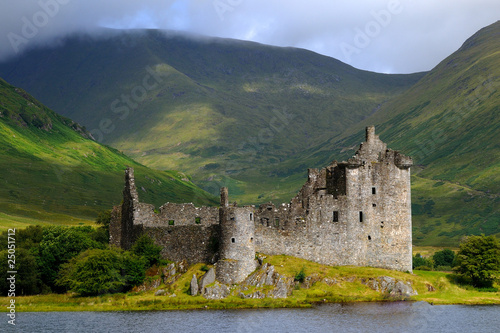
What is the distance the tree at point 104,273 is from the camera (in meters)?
70.9

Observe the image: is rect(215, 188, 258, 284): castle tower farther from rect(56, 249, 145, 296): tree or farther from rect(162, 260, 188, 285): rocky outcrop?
rect(56, 249, 145, 296): tree

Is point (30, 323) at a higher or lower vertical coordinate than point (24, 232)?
lower

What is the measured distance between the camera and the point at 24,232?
91.7m

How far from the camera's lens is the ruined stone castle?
71.6 m

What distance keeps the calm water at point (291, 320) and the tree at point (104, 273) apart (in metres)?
4.02

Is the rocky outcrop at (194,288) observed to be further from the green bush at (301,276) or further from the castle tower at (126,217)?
the castle tower at (126,217)

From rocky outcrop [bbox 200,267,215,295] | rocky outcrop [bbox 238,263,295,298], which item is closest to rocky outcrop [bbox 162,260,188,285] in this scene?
rocky outcrop [bbox 200,267,215,295]

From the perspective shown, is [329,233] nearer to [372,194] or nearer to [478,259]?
[372,194]

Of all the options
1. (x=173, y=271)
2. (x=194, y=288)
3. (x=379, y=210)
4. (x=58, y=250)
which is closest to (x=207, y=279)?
(x=194, y=288)

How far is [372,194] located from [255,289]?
1684 cm

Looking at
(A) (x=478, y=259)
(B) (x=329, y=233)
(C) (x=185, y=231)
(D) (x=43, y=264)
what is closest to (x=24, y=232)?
(D) (x=43, y=264)

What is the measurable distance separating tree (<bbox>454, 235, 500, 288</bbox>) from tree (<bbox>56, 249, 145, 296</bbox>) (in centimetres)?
3364

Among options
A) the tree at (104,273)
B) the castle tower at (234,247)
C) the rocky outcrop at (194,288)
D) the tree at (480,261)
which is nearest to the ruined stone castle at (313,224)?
the castle tower at (234,247)

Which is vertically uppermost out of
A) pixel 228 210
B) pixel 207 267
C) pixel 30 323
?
pixel 228 210
